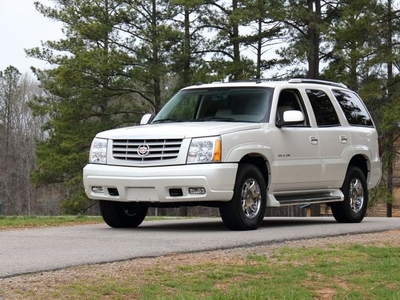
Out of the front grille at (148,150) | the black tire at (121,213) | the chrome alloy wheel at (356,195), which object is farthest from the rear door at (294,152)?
the black tire at (121,213)

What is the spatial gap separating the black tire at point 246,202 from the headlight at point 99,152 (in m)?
1.73

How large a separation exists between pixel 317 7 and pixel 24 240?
103 ft

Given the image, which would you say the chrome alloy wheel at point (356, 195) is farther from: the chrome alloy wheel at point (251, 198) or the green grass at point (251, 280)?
the green grass at point (251, 280)

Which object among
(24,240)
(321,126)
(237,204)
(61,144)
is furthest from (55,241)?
(61,144)

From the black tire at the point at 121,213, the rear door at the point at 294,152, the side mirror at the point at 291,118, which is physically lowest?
the black tire at the point at 121,213

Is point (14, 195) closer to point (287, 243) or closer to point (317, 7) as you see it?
point (317, 7)

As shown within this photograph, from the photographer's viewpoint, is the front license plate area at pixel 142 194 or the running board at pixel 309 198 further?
the running board at pixel 309 198

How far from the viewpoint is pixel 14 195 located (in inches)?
3194

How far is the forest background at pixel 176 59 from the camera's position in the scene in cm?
3791

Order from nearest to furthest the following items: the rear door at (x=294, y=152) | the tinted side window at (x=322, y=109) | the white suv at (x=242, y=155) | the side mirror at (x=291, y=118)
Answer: the white suv at (x=242, y=155), the side mirror at (x=291, y=118), the rear door at (x=294, y=152), the tinted side window at (x=322, y=109)

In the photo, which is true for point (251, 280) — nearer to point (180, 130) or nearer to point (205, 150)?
point (205, 150)

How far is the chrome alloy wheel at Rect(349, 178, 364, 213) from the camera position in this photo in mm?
14609

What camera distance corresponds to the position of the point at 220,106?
13.3 metres

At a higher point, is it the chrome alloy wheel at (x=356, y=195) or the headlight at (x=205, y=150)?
the headlight at (x=205, y=150)
